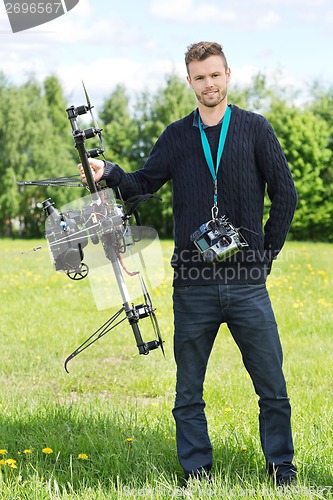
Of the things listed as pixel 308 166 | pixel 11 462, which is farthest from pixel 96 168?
pixel 308 166

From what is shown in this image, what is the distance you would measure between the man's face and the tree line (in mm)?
35662

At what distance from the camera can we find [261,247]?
3.78m

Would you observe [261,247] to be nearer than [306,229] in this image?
Yes

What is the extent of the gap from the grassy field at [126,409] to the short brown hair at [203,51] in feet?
6.76

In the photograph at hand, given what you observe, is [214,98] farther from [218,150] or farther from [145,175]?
[145,175]

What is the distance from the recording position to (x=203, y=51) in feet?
11.8

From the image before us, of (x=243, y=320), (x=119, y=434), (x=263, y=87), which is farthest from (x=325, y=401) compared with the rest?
(x=263, y=87)

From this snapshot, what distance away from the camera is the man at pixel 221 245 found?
12.0 ft

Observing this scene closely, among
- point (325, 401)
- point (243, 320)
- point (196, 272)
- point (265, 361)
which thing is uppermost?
point (196, 272)

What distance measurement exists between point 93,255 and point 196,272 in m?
0.57

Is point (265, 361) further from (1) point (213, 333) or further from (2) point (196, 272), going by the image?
(2) point (196, 272)

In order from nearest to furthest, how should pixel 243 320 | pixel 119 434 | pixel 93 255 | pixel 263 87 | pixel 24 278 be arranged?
pixel 243 320 < pixel 93 255 < pixel 119 434 < pixel 24 278 < pixel 263 87

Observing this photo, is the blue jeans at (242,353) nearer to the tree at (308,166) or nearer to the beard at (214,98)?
the beard at (214,98)

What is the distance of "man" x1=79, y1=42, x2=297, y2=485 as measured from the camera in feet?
12.0
